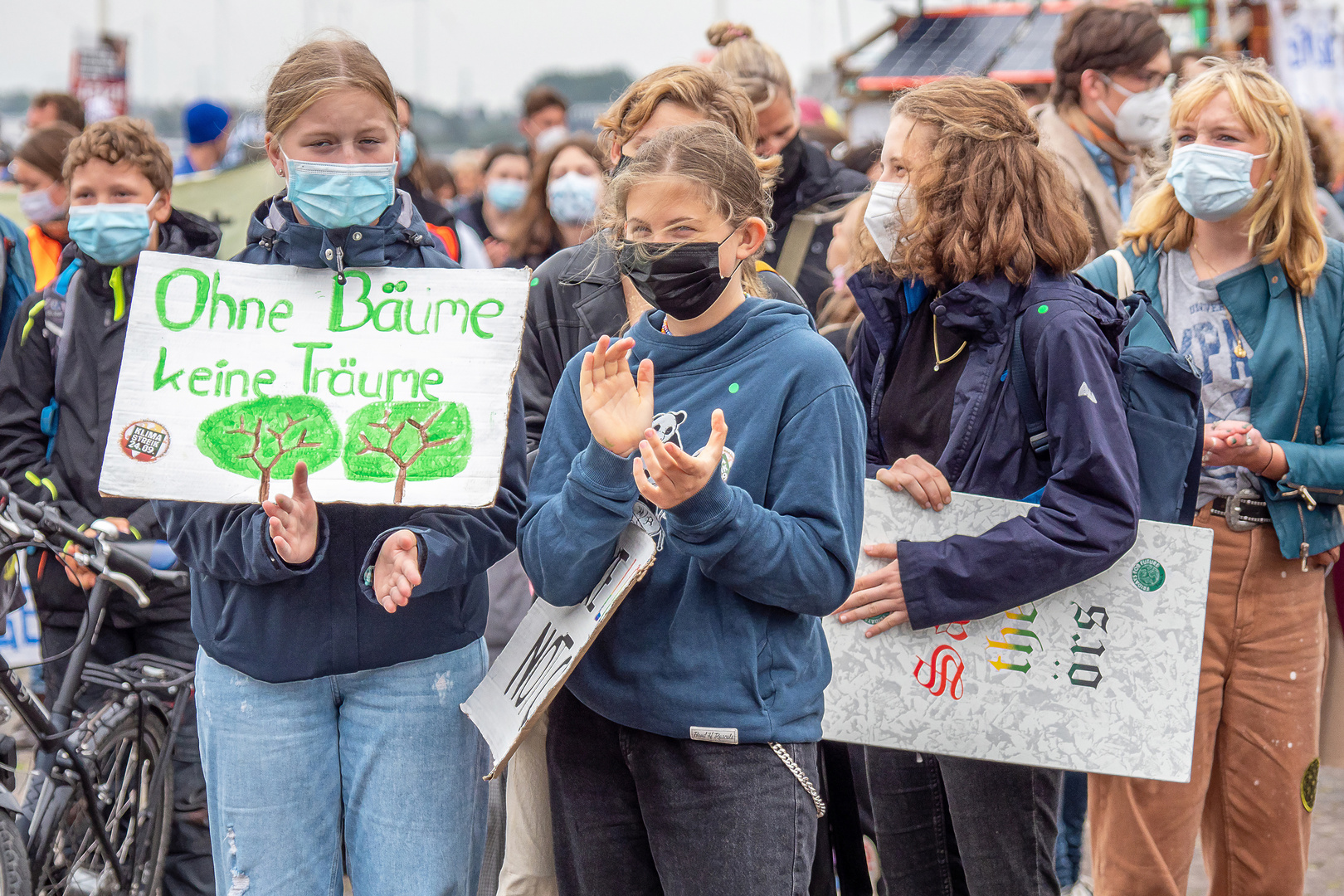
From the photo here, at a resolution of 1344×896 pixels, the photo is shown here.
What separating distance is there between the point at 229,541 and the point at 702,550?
92cm

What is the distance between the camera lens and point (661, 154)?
2.38 m

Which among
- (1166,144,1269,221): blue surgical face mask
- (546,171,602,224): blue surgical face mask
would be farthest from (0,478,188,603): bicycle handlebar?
(1166,144,1269,221): blue surgical face mask

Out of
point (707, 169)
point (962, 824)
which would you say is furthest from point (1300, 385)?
point (707, 169)

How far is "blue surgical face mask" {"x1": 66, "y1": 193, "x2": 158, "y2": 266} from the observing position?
363 centimetres

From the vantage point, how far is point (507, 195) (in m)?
8.74

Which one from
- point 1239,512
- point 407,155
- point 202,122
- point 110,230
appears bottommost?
point 202,122

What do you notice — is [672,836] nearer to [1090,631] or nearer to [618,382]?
[618,382]

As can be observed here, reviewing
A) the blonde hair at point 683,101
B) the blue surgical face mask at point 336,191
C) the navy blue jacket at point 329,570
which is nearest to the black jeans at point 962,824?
the navy blue jacket at point 329,570

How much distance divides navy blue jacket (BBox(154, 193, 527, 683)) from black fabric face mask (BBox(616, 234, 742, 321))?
16.7 inches

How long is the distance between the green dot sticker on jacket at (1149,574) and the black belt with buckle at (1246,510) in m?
0.64

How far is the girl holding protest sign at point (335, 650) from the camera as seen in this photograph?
244 cm

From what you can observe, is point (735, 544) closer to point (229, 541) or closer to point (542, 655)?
point (542, 655)

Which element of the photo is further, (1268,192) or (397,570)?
(1268,192)

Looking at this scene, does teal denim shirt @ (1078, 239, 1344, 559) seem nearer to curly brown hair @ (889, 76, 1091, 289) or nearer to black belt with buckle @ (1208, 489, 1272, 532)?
black belt with buckle @ (1208, 489, 1272, 532)
